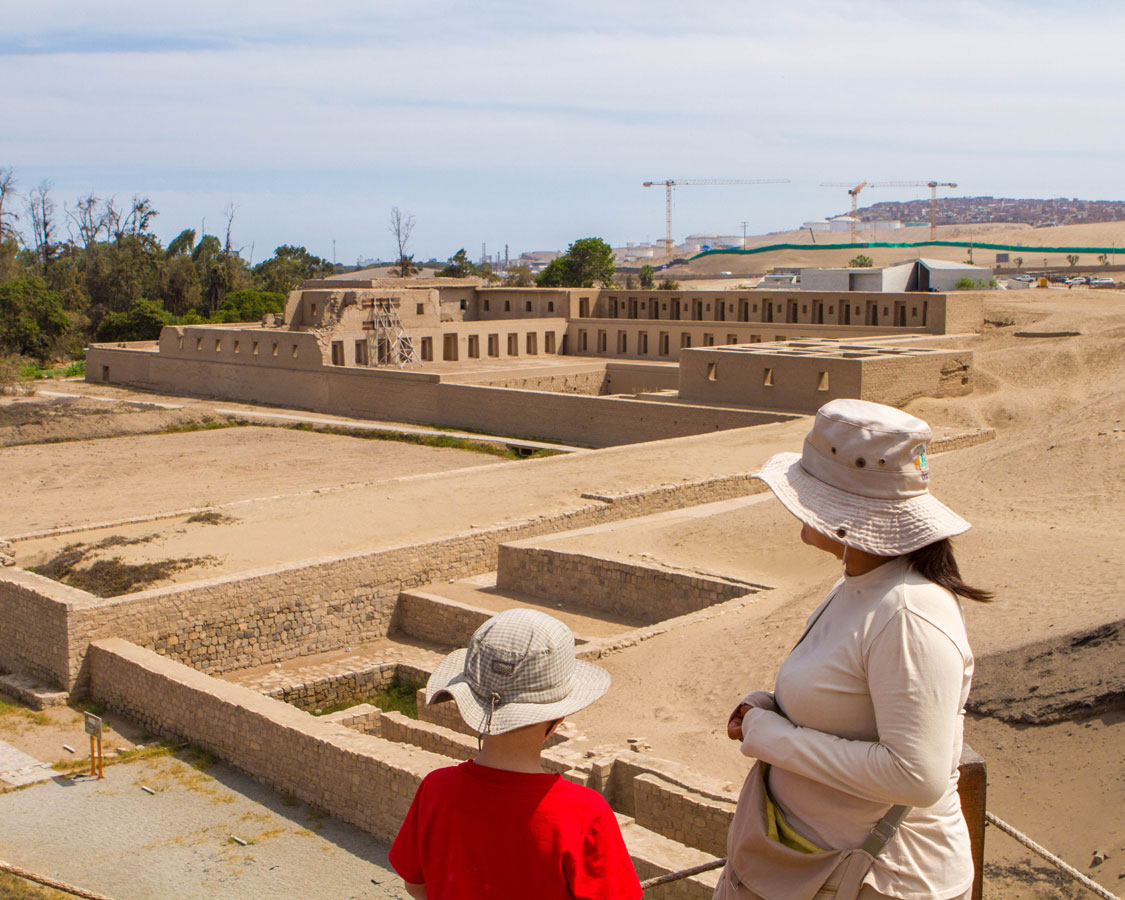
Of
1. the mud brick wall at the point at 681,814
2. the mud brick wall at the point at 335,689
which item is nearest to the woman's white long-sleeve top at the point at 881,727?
the mud brick wall at the point at 681,814

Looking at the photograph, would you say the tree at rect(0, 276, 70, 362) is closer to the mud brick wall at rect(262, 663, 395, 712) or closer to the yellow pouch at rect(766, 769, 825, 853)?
the mud brick wall at rect(262, 663, 395, 712)

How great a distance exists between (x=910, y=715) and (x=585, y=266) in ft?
189

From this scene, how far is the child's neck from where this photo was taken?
2.28 meters

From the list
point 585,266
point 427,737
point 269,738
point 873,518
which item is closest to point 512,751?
point 873,518

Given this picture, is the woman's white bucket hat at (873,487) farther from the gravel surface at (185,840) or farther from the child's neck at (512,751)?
the gravel surface at (185,840)

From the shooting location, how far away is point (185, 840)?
7414mm

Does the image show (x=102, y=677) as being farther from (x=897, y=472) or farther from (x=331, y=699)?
(x=897, y=472)

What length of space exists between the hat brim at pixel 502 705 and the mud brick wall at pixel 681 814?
139 inches

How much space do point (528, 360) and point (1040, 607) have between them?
95.3 ft

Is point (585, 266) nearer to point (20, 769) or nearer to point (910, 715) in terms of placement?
point (20, 769)

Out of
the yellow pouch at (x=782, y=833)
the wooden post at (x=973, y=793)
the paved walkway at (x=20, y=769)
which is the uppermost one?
the yellow pouch at (x=782, y=833)

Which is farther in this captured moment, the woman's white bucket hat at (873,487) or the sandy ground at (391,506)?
the sandy ground at (391,506)

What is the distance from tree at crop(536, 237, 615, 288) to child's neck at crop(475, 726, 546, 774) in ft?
185

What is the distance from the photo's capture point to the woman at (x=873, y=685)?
85.8 inches
